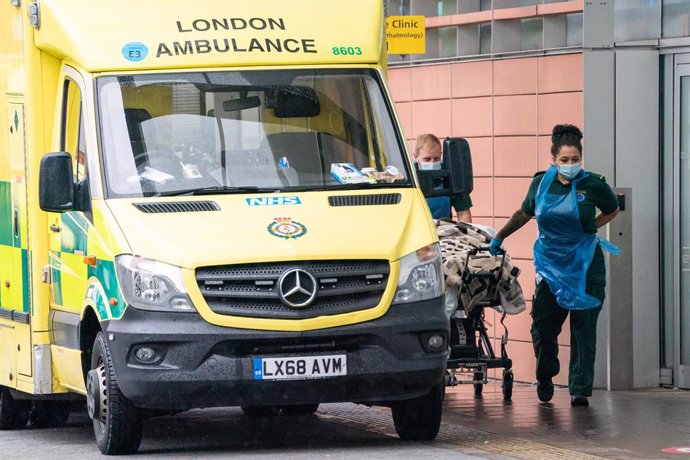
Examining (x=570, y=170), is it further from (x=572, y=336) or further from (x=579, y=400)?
(x=579, y=400)

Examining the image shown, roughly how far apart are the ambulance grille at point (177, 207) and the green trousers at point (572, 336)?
11.5 feet

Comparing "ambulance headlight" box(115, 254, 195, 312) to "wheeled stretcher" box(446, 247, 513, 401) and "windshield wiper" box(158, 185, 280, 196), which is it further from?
"wheeled stretcher" box(446, 247, 513, 401)

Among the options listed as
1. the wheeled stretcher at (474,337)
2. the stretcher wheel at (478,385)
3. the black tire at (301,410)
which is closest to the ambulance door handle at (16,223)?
the black tire at (301,410)

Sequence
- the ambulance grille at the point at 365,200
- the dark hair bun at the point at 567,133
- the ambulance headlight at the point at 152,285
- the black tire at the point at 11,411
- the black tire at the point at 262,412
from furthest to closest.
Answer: the black tire at the point at 11,411
the dark hair bun at the point at 567,133
the black tire at the point at 262,412
the ambulance grille at the point at 365,200
the ambulance headlight at the point at 152,285

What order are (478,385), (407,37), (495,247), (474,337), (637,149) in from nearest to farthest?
(495,247), (474,337), (478,385), (637,149), (407,37)

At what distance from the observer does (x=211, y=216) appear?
396 inches

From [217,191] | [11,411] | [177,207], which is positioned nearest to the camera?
[177,207]

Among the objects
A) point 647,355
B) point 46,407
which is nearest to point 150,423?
point 46,407

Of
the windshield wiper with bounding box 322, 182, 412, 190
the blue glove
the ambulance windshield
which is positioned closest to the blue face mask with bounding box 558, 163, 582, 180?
the blue glove

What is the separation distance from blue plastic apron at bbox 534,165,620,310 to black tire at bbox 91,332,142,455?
3714 millimetres

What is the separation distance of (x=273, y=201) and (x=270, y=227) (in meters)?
0.32

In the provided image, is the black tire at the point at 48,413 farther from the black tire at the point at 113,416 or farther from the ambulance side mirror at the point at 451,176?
the ambulance side mirror at the point at 451,176

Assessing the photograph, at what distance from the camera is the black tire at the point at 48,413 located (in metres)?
12.8

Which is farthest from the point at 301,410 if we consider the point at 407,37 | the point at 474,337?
the point at 407,37
